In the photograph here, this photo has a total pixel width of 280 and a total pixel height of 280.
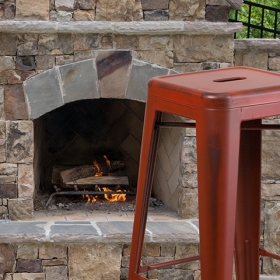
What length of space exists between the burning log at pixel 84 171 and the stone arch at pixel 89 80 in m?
0.75

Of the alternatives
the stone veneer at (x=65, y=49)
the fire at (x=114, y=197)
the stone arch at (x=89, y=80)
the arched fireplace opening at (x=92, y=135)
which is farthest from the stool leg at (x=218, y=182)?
the arched fireplace opening at (x=92, y=135)

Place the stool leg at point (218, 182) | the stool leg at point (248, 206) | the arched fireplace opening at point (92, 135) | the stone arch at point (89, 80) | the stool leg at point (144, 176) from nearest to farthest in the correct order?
the stool leg at point (218, 182) → the stool leg at point (144, 176) → the stool leg at point (248, 206) → the stone arch at point (89, 80) → the arched fireplace opening at point (92, 135)

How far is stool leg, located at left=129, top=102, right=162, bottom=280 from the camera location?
2203 millimetres

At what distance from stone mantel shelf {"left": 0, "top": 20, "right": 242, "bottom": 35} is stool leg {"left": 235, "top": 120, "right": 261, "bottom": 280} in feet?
4.78

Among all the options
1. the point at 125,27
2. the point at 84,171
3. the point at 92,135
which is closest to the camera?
the point at 125,27

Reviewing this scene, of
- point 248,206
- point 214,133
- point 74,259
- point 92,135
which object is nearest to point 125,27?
point 92,135

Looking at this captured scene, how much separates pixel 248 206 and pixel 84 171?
2.22 m

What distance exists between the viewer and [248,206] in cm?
246

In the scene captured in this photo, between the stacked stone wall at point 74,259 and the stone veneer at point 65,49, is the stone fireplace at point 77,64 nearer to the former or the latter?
the stone veneer at point 65,49

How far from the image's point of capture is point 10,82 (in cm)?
381

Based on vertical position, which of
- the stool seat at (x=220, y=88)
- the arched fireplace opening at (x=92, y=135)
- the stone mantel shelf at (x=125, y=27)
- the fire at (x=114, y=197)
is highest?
the stone mantel shelf at (x=125, y=27)

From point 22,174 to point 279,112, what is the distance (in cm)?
223

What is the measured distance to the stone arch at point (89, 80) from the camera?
3.82 m

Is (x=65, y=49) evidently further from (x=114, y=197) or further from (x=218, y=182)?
(x=218, y=182)
